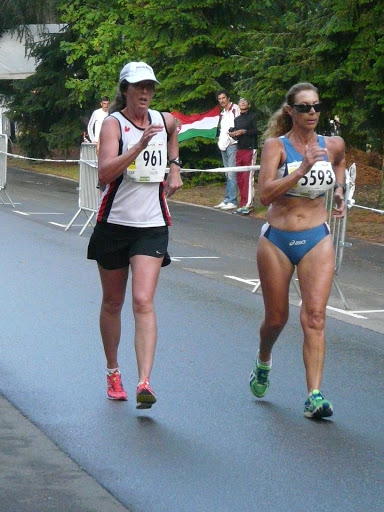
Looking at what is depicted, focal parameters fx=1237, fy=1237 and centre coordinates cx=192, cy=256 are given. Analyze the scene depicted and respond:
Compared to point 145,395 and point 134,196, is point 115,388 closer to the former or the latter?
point 145,395

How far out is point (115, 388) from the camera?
289 inches

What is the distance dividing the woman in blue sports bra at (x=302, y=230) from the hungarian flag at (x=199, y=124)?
2071cm

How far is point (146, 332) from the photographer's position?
6945mm

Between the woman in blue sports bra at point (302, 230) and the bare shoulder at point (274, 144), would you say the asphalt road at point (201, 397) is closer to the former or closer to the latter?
the woman in blue sports bra at point (302, 230)

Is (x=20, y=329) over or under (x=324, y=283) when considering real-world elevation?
under

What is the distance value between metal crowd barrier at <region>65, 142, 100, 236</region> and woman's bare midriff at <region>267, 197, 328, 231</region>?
32.2 feet

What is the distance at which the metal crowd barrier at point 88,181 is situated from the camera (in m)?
16.9

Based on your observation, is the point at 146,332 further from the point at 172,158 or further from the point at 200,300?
the point at 200,300

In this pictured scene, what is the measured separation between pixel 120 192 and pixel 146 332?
0.81m

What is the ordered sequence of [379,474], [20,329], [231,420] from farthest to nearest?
[20,329] → [231,420] → [379,474]

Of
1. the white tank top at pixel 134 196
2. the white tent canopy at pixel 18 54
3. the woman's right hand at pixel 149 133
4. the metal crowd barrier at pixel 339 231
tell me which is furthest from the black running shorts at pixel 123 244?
the white tent canopy at pixel 18 54

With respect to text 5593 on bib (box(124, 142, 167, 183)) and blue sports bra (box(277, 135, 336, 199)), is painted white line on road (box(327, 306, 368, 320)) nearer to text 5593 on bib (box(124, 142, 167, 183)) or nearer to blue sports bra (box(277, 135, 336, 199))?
blue sports bra (box(277, 135, 336, 199))

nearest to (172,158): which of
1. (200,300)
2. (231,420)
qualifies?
(231,420)

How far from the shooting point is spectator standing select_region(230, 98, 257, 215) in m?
21.6
